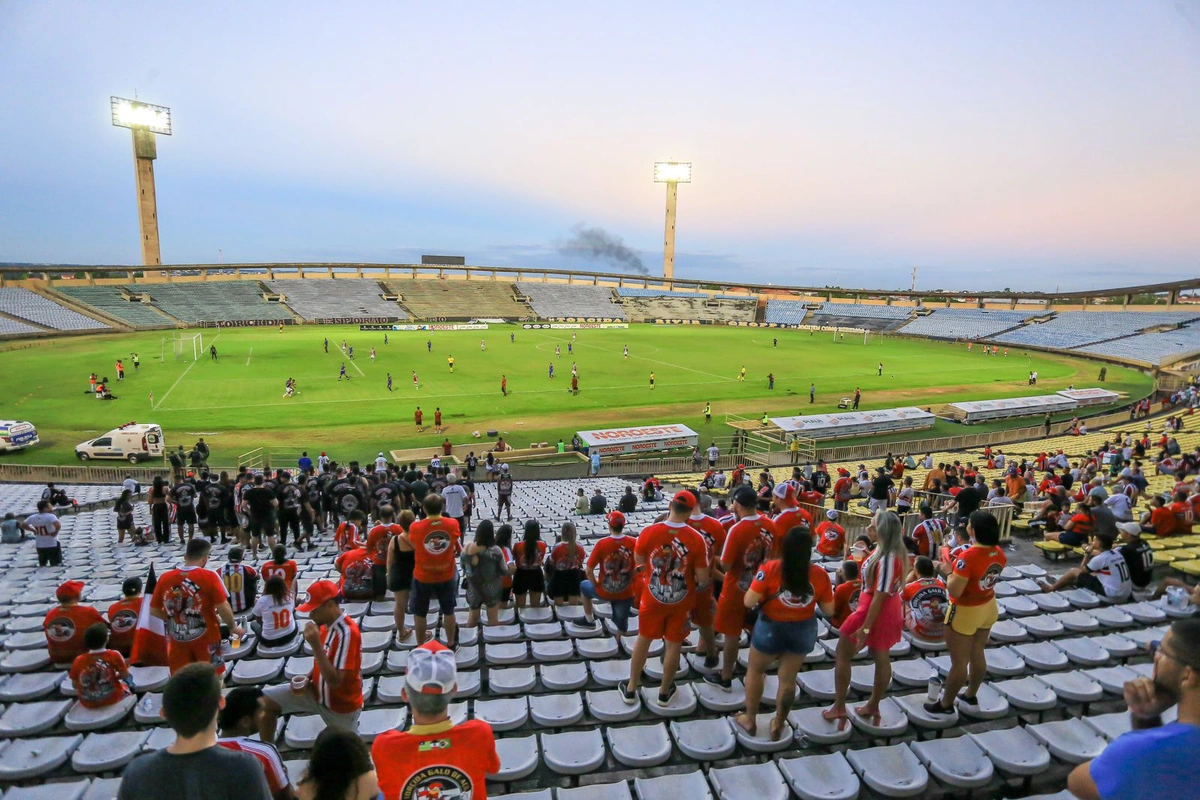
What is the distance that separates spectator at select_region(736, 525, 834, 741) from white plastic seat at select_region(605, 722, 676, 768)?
0.39m

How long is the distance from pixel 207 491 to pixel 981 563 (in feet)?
52.9

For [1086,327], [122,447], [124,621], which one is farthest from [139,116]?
[1086,327]

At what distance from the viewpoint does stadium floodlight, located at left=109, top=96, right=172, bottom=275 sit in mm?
92875

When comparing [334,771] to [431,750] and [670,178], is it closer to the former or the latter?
[431,750]

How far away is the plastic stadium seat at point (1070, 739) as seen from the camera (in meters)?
5.07

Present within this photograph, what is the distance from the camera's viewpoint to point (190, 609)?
601cm

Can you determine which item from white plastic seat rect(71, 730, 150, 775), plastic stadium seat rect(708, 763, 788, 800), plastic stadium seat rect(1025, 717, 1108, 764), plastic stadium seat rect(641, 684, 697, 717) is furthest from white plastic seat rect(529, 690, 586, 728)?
plastic stadium seat rect(1025, 717, 1108, 764)

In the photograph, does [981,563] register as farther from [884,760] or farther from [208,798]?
[208,798]

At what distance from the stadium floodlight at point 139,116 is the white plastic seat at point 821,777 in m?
119

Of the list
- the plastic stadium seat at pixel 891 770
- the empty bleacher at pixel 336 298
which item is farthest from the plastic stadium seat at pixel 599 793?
the empty bleacher at pixel 336 298

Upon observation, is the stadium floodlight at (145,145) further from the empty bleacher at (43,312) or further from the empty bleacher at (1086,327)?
the empty bleacher at (1086,327)

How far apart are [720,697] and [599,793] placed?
1.83 m

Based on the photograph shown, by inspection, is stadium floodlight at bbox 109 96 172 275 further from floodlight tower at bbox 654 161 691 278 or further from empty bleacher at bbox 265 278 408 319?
floodlight tower at bbox 654 161 691 278

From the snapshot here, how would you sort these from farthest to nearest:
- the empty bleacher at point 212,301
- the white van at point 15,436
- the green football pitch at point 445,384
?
the empty bleacher at point 212,301 < the green football pitch at point 445,384 < the white van at point 15,436
